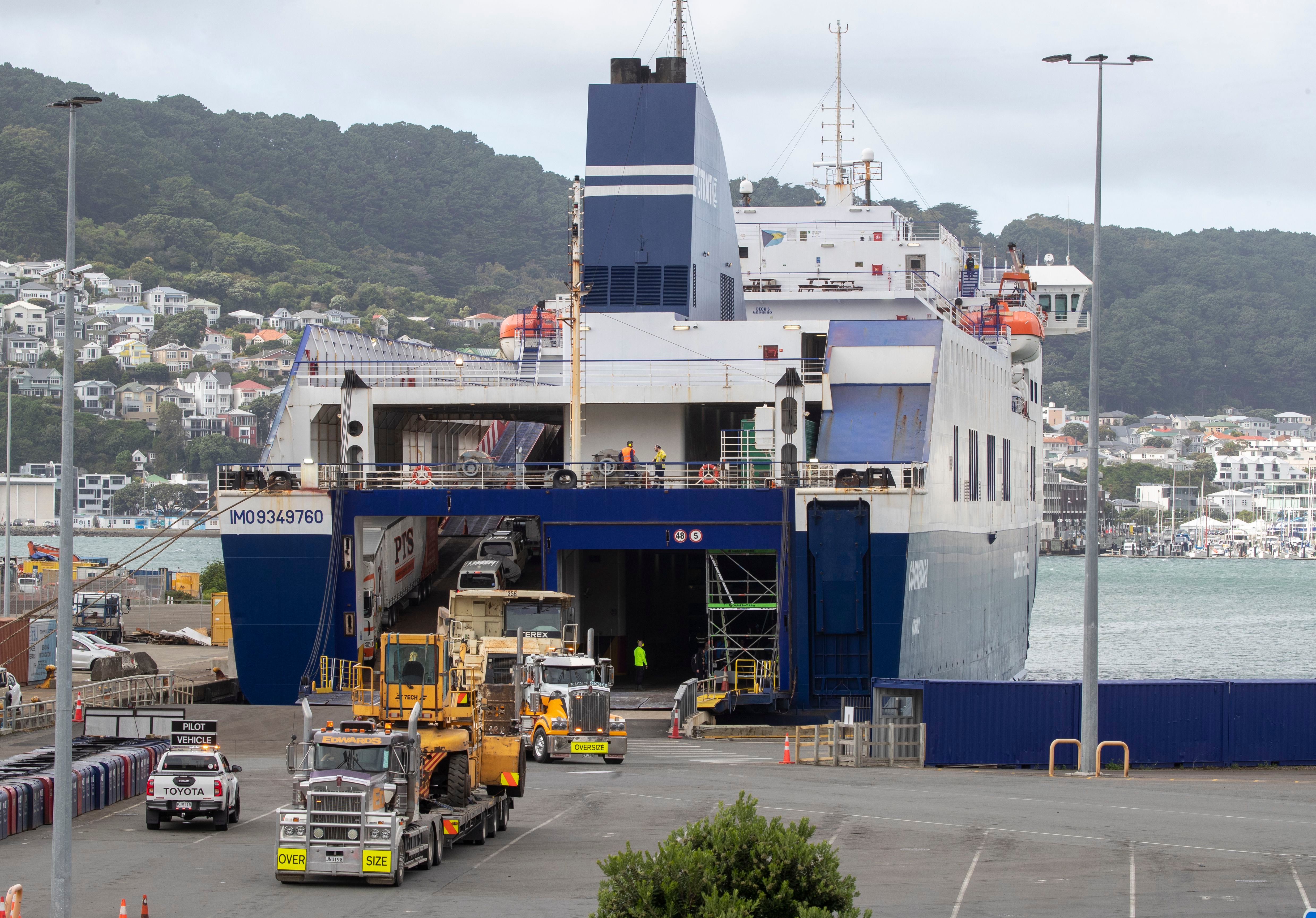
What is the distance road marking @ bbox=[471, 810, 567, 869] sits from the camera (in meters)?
20.3

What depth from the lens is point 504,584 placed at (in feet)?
131

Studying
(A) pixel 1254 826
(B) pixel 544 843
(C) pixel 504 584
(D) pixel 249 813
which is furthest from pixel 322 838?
(C) pixel 504 584

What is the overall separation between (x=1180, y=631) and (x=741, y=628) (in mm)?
67107

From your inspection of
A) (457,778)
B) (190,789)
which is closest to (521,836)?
(457,778)

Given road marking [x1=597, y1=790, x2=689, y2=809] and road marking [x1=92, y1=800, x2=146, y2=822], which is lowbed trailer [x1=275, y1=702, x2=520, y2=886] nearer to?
road marking [x1=92, y1=800, x2=146, y2=822]

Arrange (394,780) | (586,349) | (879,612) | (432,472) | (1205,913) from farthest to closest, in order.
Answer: (586,349)
(432,472)
(879,612)
(394,780)
(1205,913)

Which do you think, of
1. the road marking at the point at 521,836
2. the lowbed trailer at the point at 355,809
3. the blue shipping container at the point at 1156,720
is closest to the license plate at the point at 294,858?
the lowbed trailer at the point at 355,809

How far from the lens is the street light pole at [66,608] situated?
1440 cm

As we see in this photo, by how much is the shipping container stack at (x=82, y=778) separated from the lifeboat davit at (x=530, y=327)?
57.4 feet

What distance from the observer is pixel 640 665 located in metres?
36.9

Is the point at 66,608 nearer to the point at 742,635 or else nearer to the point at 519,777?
the point at 519,777

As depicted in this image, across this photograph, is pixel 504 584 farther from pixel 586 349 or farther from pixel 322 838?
pixel 322 838

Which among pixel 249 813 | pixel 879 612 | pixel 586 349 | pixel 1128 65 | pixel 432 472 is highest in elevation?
pixel 1128 65

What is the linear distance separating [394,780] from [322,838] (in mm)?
1035
